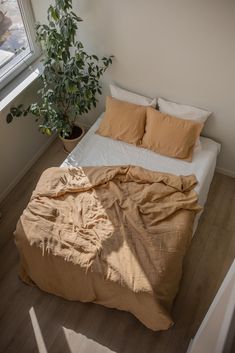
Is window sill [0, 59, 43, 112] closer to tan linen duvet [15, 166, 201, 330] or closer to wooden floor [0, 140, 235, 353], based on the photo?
tan linen duvet [15, 166, 201, 330]

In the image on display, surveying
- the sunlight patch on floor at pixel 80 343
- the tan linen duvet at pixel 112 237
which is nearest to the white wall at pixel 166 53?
the tan linen duvet at pixel 112 237

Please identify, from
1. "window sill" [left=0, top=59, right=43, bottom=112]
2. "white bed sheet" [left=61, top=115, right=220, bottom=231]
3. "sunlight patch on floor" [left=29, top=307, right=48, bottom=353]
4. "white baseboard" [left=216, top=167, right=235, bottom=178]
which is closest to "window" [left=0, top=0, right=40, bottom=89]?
"window sill" [left=0, top=59, right=43, bottom=112]

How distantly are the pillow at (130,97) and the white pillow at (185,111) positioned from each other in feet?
0.29

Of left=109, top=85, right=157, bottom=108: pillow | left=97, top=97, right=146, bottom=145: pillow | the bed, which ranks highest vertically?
left=109, top=85, right=157, bottom=108: pillow

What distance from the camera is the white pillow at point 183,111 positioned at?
275 cm

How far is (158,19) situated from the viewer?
2.45 m

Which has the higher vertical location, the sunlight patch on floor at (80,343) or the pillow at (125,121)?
the pillow at (125,121)

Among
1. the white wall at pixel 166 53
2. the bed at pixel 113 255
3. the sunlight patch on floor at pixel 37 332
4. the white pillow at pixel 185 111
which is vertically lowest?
the sunlight patch on floor at pixel 37 332

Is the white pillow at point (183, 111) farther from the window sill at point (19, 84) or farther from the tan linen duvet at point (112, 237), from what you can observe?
the window sill at point (19, 84)

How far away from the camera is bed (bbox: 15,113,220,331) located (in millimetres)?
2102

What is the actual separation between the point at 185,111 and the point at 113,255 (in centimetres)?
134

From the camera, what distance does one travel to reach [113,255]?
215cm

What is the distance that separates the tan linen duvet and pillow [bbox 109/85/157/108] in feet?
2.14

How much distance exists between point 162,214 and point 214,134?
3.30 feet
